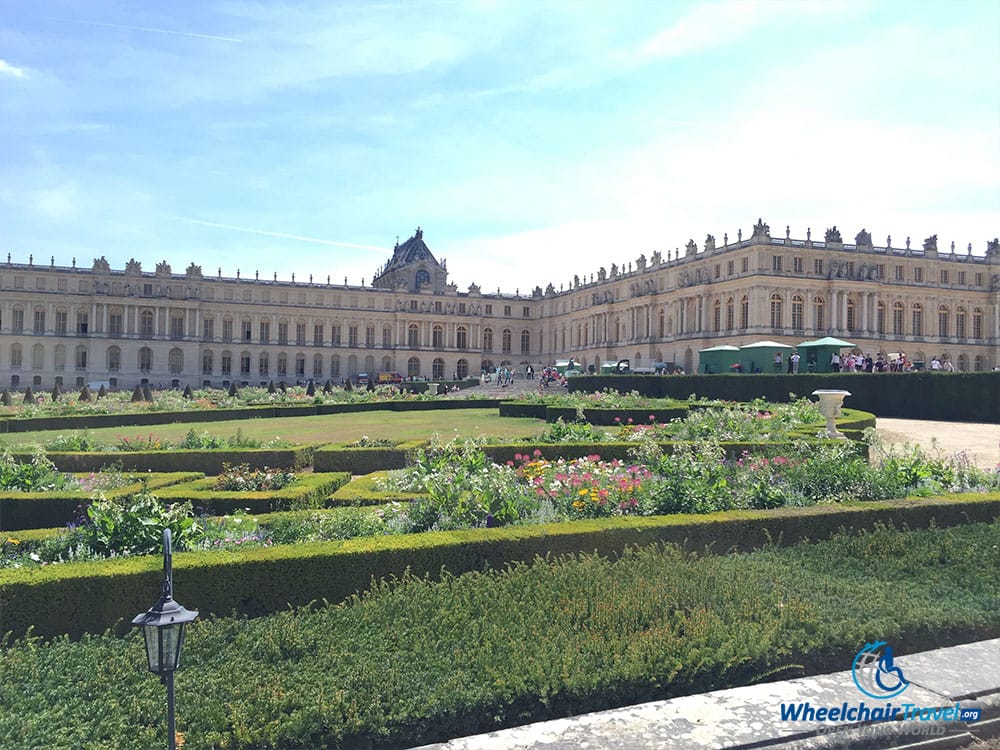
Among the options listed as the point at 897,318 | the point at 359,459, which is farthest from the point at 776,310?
the point at 359,459

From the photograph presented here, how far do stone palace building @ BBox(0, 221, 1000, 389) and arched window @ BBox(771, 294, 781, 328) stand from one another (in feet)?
0.44

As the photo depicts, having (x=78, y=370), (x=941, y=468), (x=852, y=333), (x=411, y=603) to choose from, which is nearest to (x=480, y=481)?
(x=411, y=603)

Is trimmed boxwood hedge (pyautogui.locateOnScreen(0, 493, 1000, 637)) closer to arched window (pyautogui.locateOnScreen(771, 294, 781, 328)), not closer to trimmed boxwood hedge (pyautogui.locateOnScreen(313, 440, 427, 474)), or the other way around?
trimmed boxwood hedge (pyautogui.locateOnScreen(313, 440, 427, 474))

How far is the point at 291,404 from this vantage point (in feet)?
101

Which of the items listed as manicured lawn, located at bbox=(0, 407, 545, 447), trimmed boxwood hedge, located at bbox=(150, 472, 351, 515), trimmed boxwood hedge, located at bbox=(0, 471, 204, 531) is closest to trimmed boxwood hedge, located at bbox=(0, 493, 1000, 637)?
trimmed boxwood hedge, located at bbox=(150, 472, 351, 515)

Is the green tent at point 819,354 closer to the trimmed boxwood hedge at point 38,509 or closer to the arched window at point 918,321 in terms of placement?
the arched window at point 918,321

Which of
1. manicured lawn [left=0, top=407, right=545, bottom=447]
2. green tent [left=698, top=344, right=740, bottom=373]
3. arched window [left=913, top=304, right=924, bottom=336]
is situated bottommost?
manicured lawn [left=0, top=407, right=545, bottom=447]

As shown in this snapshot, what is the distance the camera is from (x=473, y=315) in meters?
83.9

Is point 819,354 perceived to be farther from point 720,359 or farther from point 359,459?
point 359,459

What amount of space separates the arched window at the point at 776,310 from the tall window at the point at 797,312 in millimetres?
1096

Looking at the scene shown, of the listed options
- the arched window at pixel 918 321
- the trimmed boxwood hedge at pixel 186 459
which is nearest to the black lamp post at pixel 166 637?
the trimmed boxwood hedge at pixel 186 459

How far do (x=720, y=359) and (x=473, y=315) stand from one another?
148 ft

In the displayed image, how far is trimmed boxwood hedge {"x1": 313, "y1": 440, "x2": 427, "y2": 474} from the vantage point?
1420cm

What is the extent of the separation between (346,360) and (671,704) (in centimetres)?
7747
